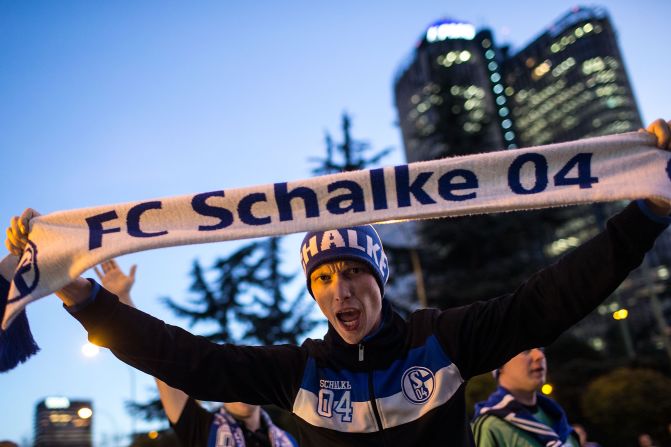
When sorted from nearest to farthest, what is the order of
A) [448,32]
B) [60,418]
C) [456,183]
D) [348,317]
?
[456,183], [348,317], [60,418], [448,32]

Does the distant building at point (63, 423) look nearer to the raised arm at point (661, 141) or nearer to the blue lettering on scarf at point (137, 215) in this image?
the blue lettering on scarf at point (137, 215)

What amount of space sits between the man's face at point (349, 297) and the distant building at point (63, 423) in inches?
734

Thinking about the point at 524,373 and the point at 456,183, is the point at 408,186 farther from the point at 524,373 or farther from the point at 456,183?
the point at 524,373

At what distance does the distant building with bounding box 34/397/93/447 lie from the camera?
19173mm

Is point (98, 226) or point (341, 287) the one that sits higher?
point (98, 226)

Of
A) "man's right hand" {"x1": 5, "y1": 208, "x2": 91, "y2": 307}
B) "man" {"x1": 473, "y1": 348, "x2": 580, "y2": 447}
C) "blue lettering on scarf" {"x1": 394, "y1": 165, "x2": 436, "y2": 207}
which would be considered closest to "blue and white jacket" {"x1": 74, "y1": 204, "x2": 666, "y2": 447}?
"man's right hand" {"x1": 5, "y1": 208, "x2": 91, "y2": 307}

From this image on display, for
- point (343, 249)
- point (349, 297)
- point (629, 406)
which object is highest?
point (343, 249)

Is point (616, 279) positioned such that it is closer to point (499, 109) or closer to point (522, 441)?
point (522, 441)

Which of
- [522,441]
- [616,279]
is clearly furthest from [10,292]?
[522,441]

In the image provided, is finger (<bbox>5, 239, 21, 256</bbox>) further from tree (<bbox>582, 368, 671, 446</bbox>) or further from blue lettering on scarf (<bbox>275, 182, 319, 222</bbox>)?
tree (<bbox>582, 368, 671, 446</bbox>)

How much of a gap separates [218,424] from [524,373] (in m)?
2.45

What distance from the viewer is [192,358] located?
2.46 metres

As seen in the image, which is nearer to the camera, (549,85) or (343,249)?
(343,249)

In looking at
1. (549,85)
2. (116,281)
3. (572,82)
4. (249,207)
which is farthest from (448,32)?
(249,207)
